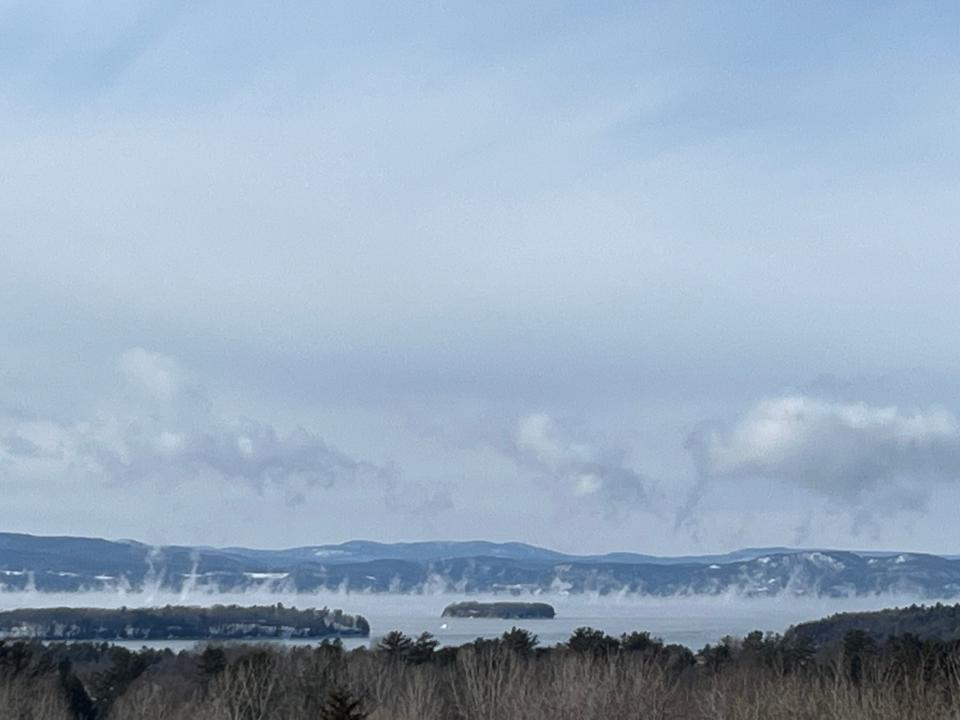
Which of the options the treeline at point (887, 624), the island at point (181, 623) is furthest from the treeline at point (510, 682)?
the island at point (181, 623)

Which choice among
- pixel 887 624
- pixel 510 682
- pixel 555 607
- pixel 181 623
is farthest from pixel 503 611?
pixel 510 682

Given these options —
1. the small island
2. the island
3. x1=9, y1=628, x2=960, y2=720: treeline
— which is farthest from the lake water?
x1=9, y1=628, x2=960, y2=720: treeline

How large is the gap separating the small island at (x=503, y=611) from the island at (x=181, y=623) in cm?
2059

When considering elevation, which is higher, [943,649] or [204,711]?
[943,649]

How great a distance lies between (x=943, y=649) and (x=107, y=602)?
124 meters

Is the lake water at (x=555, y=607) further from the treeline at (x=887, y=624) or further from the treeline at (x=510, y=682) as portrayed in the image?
the treeline at (x=510, y=682)

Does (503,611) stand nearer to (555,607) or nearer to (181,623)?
(555,607)

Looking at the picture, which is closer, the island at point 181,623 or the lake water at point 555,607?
the island at point 181,623

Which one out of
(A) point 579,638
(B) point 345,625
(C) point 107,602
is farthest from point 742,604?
(A) point 579,638

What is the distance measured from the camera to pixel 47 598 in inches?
6742

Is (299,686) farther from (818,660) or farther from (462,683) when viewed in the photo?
(818,660)

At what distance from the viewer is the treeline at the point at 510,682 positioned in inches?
1711

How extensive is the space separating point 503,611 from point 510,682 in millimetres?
128435

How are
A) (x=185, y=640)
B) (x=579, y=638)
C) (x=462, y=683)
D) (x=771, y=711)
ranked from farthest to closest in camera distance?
(x=185, y=640) → (x=579, y=638) → (x=462, y=683) → (x=771, y=711)
